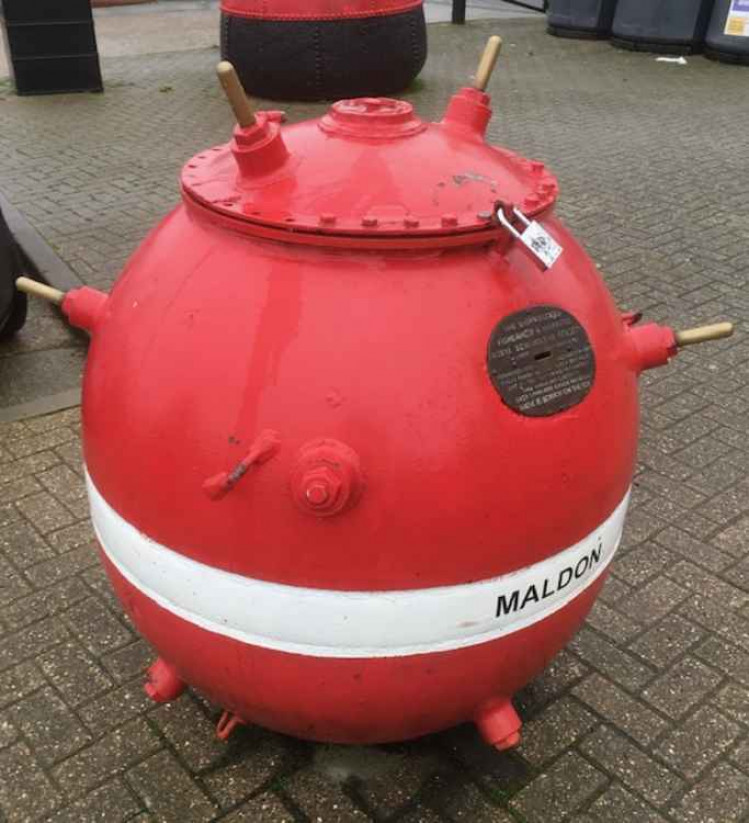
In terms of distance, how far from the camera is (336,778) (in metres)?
2.63

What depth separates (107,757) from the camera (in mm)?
2711

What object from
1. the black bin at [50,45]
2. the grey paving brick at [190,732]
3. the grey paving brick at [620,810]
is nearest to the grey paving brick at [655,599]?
the grey paving brick at [620,810]

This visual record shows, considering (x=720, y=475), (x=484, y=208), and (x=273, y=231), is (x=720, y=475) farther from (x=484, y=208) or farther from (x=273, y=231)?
(x=273, y=231)

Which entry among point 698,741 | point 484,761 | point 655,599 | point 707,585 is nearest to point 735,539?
point 707,585

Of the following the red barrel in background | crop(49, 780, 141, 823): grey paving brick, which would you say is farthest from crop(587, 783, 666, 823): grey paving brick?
the red barrel in background

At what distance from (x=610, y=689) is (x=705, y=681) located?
0.33m

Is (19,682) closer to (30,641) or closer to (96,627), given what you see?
(30,641)

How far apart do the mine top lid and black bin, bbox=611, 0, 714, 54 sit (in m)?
11.5

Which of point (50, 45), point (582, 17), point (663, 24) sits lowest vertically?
→ point (582, 17)

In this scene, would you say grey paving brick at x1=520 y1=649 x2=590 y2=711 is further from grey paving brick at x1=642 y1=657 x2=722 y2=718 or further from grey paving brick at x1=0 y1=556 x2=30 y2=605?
grey paving brick at x1=0 y1=556 x2=30 y2=605

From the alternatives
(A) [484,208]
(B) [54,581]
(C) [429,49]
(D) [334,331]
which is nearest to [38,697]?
(B) [54,581]

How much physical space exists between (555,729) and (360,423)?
1.49m

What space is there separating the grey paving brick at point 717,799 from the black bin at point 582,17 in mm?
12582

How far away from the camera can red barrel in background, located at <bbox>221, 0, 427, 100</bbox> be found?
9141mm
